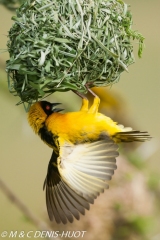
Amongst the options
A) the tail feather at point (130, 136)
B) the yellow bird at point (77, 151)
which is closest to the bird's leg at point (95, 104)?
the yellow bird at point (77, 151)

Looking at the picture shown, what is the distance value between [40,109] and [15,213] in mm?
2536

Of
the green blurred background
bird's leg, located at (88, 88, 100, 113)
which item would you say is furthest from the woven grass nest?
the green blurred background

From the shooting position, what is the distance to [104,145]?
210cm

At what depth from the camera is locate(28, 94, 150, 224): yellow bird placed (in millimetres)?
2102

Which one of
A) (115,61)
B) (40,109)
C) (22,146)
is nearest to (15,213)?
(22,146)

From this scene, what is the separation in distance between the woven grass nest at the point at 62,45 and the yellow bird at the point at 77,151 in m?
0.19

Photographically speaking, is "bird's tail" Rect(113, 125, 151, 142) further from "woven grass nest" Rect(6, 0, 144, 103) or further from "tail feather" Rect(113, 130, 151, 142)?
"woven grass nest" Rect(6, 0, 144, 103)

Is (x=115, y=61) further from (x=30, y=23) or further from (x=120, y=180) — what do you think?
(x=120, y=180)

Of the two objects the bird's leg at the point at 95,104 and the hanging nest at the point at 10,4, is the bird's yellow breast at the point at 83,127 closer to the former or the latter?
the bird's leg at the point at 95,104

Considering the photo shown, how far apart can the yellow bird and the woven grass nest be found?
0.19m

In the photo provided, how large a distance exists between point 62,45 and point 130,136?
444 mm

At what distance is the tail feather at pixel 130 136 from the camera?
6.96 ft

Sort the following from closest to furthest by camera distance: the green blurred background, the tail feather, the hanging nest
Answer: the tail feather → the hanging nest → the green blurred background

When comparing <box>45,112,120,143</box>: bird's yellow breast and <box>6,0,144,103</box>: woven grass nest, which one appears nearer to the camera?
<box>6,0,144,103</box>: woven grass nest
